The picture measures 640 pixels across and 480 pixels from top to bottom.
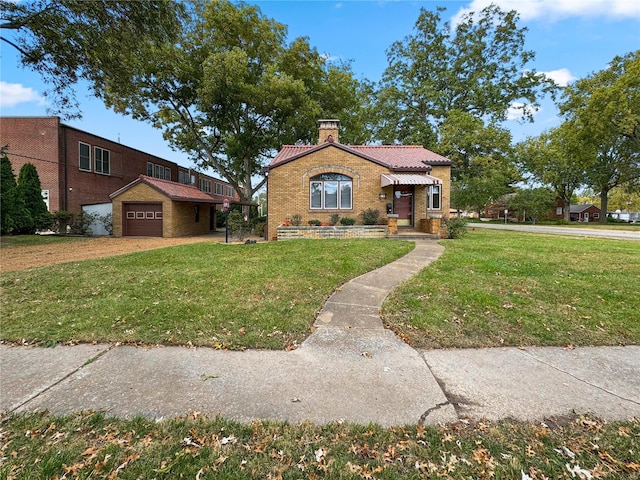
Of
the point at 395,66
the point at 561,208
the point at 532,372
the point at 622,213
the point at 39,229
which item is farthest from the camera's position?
the point at 622,213

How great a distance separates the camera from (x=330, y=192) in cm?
1509

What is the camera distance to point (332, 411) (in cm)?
261

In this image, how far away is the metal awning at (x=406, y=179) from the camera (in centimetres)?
1390

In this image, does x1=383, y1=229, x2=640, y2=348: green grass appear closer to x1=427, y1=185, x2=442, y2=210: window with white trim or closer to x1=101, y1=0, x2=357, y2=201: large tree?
x1=427, y1=185, x2=442, y2=210: window with white trim

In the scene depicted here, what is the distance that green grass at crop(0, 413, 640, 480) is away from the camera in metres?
1.99

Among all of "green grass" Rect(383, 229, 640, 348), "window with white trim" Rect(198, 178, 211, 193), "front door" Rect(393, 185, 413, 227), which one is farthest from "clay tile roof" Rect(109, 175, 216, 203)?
"window with white trim" Rect(198, 178, 211, 193)

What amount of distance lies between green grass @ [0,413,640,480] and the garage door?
1866 centimetres

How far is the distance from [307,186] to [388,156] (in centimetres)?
534

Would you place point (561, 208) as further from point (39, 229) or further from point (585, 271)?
point (39, 229)

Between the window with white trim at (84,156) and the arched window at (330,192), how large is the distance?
1849cm

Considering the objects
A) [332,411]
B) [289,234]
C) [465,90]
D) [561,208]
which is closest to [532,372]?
[332,411]

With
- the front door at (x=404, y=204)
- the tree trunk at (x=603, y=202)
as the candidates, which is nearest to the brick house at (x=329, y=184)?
the front door at (x=404, y=204)

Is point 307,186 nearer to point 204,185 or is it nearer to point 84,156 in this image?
point 84,156

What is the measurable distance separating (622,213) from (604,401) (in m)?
112
